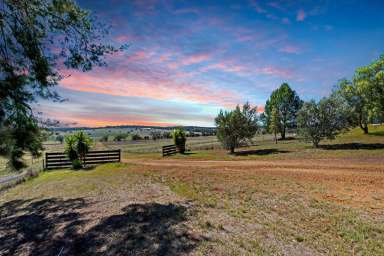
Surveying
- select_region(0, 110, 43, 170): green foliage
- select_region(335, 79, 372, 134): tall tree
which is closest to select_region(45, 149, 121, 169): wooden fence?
select_region(0, 110, 43, 170): green foliage

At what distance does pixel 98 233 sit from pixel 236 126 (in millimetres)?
24572

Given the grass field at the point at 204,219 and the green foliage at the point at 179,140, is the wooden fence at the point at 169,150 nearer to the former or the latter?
the green foliage at the point at 179,140

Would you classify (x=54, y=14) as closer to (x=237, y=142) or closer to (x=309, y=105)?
(x=237, y=142)

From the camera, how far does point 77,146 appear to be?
20.0 meters

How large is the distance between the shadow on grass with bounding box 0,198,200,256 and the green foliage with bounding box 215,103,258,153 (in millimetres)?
22088

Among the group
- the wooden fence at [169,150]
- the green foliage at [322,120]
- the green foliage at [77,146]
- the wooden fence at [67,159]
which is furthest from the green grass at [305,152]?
the green foliage at [77,146]

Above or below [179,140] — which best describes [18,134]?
above

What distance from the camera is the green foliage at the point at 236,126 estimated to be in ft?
94.1

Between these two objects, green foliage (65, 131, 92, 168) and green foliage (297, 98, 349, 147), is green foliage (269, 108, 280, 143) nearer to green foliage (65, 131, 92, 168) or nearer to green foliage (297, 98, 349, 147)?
green foliage (297, 98, 349, 147)

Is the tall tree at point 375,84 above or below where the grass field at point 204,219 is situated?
above

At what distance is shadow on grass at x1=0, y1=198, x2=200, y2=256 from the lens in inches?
196

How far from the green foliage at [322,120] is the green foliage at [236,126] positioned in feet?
20.3

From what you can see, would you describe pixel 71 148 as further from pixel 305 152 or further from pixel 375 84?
pixel 375 84

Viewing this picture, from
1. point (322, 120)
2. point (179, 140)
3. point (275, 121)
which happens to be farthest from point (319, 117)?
point (179, 140)
